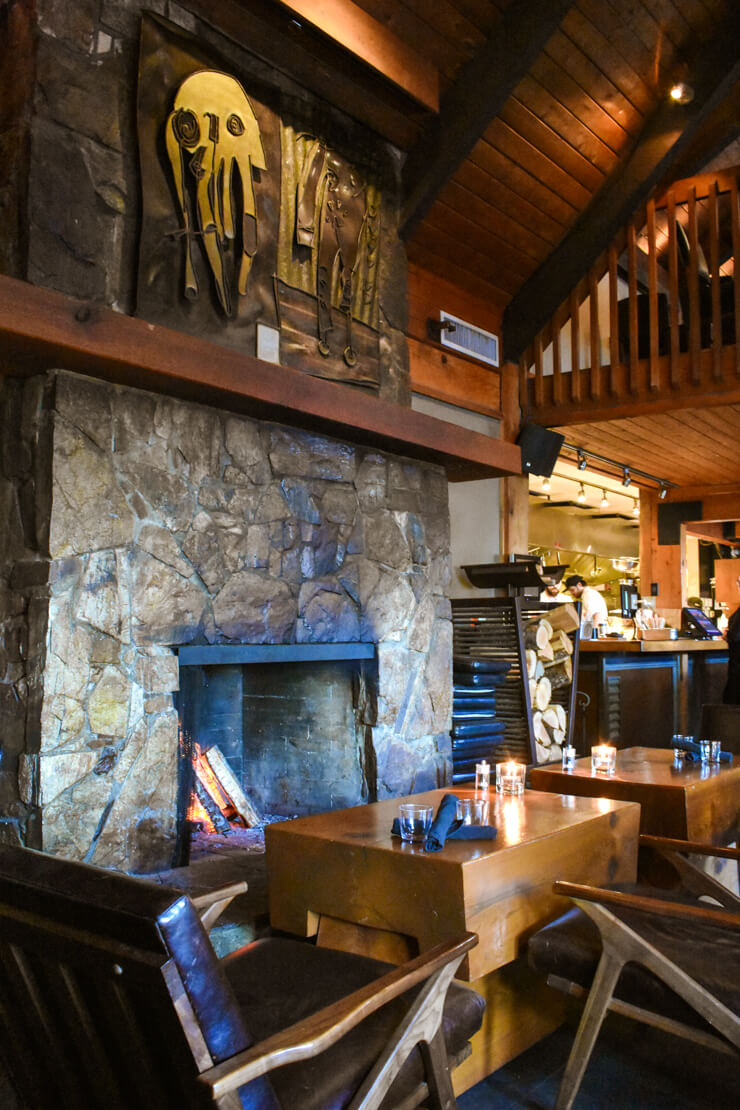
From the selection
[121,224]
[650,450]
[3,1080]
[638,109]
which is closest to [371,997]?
[3,1080]

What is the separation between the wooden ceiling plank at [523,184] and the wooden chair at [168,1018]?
4.57 meters

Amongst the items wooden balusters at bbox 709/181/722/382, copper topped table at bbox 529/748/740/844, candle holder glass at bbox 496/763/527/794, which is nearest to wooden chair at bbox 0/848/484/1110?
candle holder glass at bbox 496/763/527/794

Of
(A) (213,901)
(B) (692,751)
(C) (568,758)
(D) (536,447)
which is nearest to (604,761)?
(C) (568,758)

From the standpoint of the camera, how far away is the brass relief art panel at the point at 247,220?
310cm

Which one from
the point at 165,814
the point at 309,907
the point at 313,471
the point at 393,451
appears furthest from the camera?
the point at 393,451

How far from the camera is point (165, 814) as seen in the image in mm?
2947

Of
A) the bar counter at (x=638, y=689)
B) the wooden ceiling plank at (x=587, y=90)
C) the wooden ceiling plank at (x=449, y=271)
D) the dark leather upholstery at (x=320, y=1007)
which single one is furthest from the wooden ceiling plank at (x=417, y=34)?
the dark leather upholstery at (x=320, y=1007)

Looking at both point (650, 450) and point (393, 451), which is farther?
point (650, 450)

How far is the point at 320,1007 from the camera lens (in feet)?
5.48

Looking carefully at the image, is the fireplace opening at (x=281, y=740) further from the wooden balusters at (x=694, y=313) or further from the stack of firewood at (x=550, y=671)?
the wooden balusters at (x=694, y=313)

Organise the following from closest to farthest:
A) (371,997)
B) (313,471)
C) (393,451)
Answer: (371,997), (313,471), (393,451)

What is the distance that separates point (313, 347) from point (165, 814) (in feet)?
6.79

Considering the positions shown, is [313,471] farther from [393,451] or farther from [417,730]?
[417,730]

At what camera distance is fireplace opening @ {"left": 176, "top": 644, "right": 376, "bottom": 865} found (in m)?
3.92
